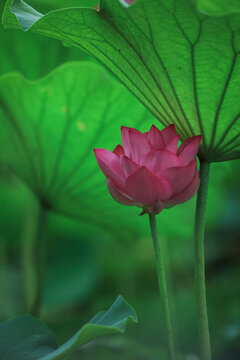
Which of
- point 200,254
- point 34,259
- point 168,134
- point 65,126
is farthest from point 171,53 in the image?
point 34,259

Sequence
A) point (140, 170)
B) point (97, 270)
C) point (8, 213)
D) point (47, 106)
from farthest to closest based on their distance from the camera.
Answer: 1. point (97, 270)
2. point (8, 213)
3. point (47, 106)
4. point (140, 170)

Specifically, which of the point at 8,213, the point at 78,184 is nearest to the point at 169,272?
the point at 8,213

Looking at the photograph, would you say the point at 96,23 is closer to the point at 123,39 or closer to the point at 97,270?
the point at 123,39

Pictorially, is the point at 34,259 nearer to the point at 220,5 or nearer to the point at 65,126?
the point at 65,126

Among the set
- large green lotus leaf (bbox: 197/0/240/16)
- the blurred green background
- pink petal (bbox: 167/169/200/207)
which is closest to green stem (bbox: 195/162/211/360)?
pink petal (bbox: 167/169/200/207)

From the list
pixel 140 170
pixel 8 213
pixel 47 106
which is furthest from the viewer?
pixel 8 213

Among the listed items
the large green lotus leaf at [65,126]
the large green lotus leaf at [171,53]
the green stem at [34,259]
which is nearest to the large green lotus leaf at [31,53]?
the large green lotus leaf at [65,126]
